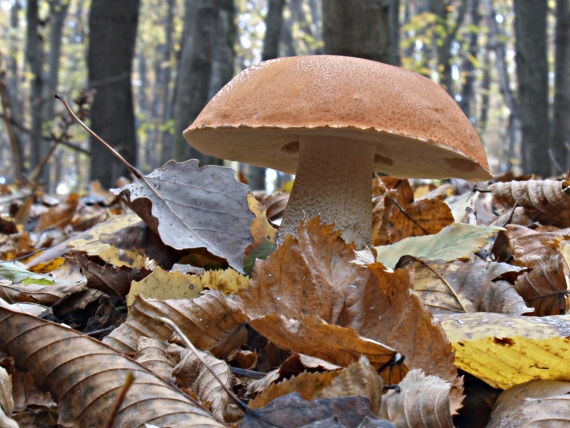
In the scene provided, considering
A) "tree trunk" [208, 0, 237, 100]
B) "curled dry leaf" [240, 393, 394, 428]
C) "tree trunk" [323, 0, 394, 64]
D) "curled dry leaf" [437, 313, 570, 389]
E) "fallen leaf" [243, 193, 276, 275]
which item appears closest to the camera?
"curled dry leaf" [240, 393, 394, 428]

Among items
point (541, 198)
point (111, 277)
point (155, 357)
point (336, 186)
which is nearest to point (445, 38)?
point (541, 198)

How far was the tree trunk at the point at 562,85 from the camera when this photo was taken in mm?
6676

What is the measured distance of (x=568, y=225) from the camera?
2.20 m

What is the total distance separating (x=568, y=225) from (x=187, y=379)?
1.86 m

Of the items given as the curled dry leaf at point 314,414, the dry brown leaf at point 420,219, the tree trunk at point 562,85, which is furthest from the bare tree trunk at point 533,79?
the curled dry leaf at point 314,414

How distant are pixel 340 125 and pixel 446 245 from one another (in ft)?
1.91

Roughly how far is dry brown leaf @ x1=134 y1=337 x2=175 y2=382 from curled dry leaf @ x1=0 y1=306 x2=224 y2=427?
12cm

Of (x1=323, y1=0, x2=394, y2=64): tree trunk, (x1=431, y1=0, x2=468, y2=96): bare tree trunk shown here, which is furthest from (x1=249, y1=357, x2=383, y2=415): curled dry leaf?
(x1=431, y1=0, x2=468, y2=96): bare tree trunk

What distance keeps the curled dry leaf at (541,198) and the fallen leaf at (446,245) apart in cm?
64

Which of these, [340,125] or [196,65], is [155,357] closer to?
[340,125]

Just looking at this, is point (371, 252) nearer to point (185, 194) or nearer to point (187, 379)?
point (185, 194)

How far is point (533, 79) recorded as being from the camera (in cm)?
677

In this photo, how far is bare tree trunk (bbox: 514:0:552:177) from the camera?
→ 654cm

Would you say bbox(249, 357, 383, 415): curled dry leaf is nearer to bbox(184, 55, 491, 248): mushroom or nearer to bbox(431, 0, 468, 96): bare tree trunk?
bbox(184, 55, 491, 248): mushroom
